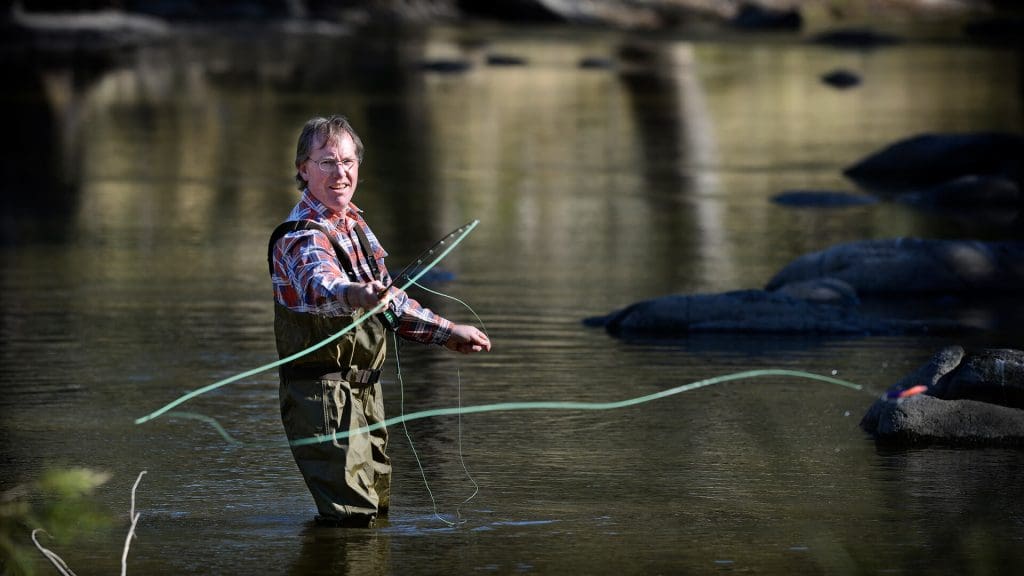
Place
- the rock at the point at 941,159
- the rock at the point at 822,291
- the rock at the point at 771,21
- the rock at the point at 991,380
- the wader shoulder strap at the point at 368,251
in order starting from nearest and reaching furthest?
1. the wader shoulder strap at the point at 368,251
2. the rock at the point at 991,380
3. the rock at the point at 822,291
4. the rock at the point at 941,159
5. the rock at the point at 771,21

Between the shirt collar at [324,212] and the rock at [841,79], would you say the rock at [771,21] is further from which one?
the shirt collar at [324,212]

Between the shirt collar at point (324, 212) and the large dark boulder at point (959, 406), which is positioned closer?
the shirt collar at point (324, 212)

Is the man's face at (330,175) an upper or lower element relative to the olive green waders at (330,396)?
upper

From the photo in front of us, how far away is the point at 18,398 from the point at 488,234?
25.9 ft

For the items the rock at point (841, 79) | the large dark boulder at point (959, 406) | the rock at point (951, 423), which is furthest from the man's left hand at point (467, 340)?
the rock at point (841, 79)

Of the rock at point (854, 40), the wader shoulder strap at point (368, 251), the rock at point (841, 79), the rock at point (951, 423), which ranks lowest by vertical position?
the rock at point (951, 423)

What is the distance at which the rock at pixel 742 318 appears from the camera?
11758 millimetres

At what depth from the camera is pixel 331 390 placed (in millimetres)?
6934

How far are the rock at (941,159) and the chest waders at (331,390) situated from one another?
53.3ft

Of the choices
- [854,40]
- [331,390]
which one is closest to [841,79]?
[854,40]

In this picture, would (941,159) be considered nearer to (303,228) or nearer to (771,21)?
(303,228)

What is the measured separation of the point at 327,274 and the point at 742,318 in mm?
5515

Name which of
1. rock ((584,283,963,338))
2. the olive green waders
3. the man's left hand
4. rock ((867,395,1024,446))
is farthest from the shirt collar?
rock ((584,283,963,338))

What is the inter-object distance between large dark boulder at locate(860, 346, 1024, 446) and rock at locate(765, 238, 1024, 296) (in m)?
4.28
